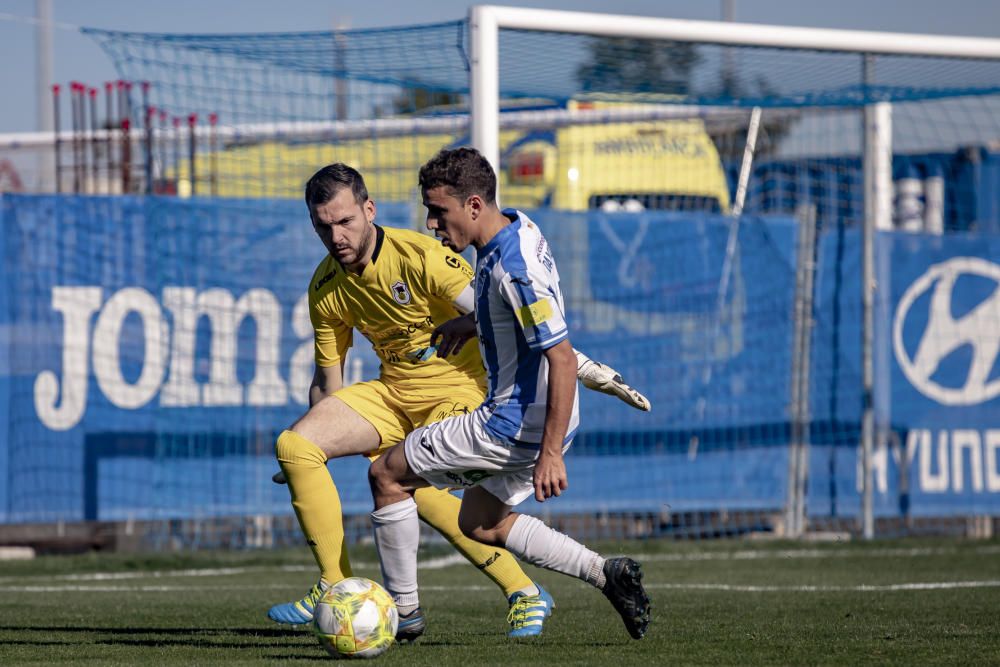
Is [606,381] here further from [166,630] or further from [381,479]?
[166,630]

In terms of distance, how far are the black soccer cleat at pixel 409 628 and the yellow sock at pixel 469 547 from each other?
0.36m

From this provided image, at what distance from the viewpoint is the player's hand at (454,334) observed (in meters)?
5.82

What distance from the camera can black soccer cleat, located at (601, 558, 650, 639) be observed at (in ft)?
17.6

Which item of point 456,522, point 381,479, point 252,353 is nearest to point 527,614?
point 456,522

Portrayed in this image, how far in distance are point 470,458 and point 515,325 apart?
0.53m

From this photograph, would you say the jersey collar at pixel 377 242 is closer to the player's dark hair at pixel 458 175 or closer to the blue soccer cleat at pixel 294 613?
the player's dark hair at pixel 458 175

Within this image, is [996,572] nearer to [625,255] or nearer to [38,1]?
[625,255]

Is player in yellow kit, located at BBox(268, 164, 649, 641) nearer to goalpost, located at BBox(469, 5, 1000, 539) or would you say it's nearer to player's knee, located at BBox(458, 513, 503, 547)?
player's knee, located at BBox(458, 513, 503, 547)

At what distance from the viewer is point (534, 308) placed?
203 inches

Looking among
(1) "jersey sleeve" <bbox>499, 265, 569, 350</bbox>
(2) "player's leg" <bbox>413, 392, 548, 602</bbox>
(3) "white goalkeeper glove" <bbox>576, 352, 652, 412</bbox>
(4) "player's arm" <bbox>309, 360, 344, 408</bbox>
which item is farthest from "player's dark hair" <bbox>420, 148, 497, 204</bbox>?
(4) "player's arm" <bbox>309, 360, 344, 408</bbox>

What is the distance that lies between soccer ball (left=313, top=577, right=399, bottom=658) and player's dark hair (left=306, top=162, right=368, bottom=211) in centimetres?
162

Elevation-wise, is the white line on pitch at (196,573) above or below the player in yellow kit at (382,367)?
below

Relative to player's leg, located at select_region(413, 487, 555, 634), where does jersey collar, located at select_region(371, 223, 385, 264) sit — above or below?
above

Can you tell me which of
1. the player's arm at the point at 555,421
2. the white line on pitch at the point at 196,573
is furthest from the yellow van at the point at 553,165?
the player's arm at the point at 555,421
